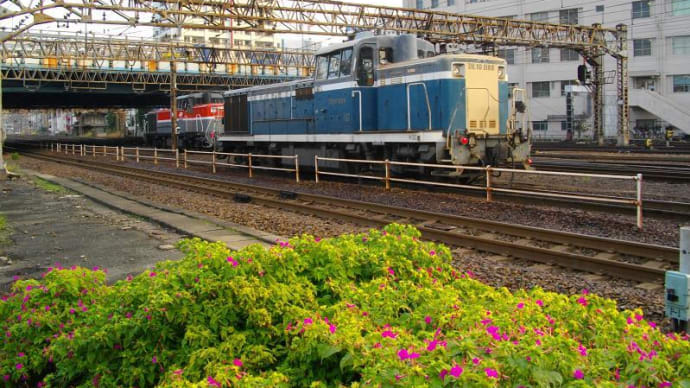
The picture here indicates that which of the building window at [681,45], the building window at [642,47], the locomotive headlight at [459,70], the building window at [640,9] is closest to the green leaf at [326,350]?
the locomotive headlight at [459,70]

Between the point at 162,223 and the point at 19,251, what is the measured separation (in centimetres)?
300

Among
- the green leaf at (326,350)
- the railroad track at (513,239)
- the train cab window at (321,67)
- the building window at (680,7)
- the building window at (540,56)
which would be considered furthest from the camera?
the building window at (540,56)

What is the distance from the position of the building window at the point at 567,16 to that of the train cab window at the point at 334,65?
40208mm

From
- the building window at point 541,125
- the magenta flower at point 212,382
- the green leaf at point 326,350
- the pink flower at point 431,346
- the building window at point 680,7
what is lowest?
the magenta flower at point 212,382

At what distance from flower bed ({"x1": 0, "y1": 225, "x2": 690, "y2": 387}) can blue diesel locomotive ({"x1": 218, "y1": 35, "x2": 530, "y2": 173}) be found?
1087cm

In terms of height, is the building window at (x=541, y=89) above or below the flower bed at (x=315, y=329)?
above

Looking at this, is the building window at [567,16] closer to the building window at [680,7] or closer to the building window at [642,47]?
the building window at [642,47]

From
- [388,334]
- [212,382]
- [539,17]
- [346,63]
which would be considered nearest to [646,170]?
[346,63]

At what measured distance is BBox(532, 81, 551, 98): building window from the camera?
55719mm

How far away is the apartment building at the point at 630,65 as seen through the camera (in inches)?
1873

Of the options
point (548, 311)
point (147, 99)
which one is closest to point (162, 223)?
point (548, 311)

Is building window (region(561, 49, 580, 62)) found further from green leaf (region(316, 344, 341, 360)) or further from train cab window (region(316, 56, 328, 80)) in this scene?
green leaf (region(316, 344, 341, 360))

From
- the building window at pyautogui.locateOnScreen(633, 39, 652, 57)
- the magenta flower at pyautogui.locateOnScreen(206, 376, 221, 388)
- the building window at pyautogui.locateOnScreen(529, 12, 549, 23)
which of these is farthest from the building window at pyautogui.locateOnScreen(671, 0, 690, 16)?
the magenta flower at pyautogui.locateOnScreen(206, 376, 221, 388)

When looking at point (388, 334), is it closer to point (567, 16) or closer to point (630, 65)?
point (630, 65)
